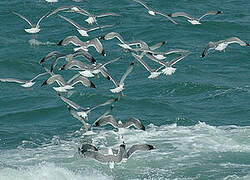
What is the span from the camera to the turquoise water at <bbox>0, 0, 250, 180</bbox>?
2716 cm

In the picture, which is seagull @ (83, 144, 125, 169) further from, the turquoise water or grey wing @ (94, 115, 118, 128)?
the turquoise water

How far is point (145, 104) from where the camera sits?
33906mm

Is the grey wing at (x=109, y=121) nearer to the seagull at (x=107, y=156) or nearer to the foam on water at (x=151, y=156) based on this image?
the seagull at (x=107, y=156)

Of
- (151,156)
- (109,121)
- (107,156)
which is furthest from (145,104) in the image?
(107,156)

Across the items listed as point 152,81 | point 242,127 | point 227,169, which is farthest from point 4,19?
point 227,169

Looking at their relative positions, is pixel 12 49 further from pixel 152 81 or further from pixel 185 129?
pixel 185 129

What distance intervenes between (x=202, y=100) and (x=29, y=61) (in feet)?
31.3

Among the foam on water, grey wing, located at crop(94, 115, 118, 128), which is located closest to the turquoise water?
the foam on water

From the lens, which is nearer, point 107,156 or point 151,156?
point 107,156

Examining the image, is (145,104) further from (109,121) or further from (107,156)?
(107,156)

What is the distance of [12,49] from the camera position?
41.6 metres

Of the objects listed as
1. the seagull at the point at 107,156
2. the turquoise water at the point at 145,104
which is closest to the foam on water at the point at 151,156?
the turquoise water at the point at 145,104

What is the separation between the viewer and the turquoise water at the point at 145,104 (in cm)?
2716

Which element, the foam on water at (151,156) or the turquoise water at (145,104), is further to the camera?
the turquoise water at (145,104)
